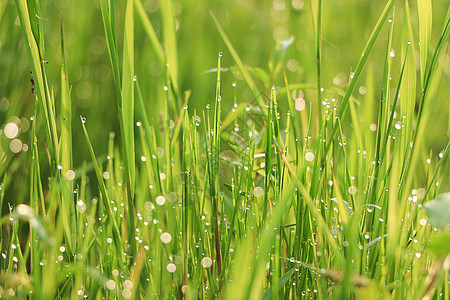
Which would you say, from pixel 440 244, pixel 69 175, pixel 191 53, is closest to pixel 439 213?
pixel 440 244

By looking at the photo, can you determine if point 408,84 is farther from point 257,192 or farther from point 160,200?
point 160,200

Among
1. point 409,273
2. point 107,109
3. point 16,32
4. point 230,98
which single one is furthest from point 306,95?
point 409,273

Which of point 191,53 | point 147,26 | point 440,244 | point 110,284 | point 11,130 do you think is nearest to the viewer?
point 440,244

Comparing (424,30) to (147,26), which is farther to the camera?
(147,26)

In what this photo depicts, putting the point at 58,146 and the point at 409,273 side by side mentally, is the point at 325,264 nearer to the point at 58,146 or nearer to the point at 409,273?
the point at 409,273

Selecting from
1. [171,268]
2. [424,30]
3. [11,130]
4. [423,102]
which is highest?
[424,30]

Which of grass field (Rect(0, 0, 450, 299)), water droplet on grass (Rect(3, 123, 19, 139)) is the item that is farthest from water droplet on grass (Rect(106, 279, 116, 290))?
water droplet on grass (Rect(3, 123, 19, 139))

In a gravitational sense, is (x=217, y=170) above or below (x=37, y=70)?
below
